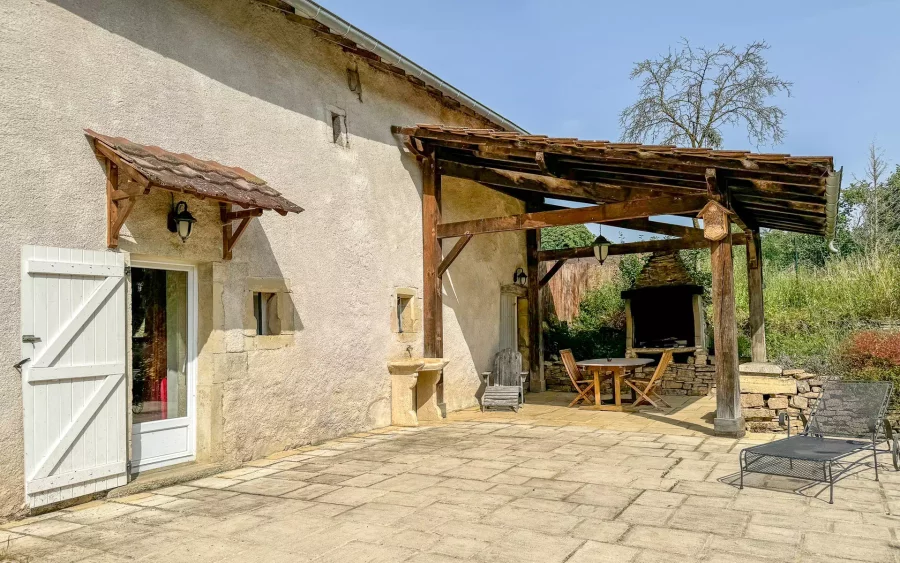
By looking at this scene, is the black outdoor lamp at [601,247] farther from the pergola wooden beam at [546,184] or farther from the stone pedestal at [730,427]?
the stone pedestal at [730,427]

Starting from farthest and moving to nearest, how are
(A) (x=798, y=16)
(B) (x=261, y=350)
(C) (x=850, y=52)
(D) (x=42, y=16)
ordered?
(C) (x=850, y=52), (A) (x=798, y=16), (B) (x=261, y=350), (D) (x=42, y=16)

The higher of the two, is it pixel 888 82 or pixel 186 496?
pixel 888 82

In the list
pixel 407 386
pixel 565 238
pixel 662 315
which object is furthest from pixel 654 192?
pixel 565 238

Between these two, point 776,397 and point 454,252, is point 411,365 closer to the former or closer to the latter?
point 454,252

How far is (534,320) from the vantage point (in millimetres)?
11203

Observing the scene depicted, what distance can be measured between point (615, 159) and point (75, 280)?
482cm

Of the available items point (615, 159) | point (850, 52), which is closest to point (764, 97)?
point (850, 52)

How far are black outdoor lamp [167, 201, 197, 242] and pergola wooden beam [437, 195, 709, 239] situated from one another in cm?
377

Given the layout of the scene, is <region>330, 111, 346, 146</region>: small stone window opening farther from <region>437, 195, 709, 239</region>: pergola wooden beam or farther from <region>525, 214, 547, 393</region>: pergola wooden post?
<region>525, 214, 547, 393</region>: pergola wooden post

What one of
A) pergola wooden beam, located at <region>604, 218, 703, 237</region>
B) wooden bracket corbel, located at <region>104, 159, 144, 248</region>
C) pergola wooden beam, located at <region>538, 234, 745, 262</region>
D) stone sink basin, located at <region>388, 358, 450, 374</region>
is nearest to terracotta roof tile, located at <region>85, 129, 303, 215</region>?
wooden bracket corbel, located at <region>104, 159, 144, 248</region>

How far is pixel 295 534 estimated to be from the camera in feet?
11.6

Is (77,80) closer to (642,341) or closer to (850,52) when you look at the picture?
(642,341)

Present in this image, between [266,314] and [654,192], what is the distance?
4492 millimetres

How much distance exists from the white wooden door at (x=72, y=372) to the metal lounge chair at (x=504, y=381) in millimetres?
5144
